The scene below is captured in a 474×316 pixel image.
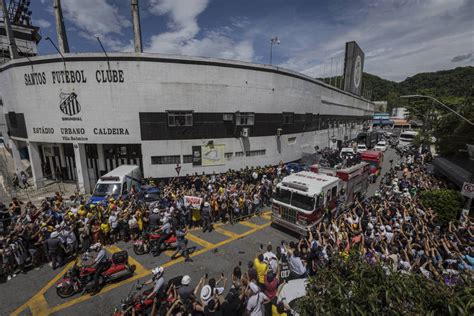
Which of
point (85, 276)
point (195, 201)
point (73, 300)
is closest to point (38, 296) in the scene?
point (73, 300)

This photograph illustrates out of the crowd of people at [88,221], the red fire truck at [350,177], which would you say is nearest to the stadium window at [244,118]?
the crowd of people at [88,221]

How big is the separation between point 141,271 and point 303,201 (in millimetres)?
8044

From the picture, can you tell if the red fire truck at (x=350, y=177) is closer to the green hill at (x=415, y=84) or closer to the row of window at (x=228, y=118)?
the row of window at (x=228, y=118)

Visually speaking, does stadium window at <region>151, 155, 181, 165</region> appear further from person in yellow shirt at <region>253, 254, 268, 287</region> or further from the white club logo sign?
the white club logo sign

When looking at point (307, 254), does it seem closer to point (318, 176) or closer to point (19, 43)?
point (318, 176)

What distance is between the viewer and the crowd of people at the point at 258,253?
5984 millimetres

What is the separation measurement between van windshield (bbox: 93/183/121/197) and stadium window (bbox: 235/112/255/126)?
39.5 feet

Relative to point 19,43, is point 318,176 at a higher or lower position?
lower

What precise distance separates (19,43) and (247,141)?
47730 mm

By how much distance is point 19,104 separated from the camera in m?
21.0

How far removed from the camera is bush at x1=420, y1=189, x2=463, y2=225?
12.7 metres

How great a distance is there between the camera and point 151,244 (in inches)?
411

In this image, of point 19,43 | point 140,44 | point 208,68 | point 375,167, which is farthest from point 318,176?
point 19,43

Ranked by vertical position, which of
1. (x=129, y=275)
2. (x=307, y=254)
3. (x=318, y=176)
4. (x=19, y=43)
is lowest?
(x=129, y=275)
